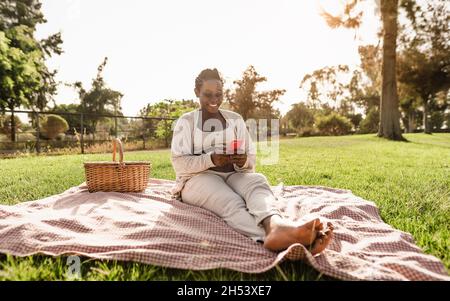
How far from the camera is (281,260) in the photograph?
1716 millimetres

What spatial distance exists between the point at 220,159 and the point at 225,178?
25 centimetres

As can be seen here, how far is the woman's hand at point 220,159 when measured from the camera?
2.54m

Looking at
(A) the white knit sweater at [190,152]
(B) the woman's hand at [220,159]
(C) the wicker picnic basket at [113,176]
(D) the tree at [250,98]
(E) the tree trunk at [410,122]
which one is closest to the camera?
(B) the woman's hand at [220,159]

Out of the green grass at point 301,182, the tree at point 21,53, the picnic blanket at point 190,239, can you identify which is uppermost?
the tree at point 21,53

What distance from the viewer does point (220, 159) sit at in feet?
8.33

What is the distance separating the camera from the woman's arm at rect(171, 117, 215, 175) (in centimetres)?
262

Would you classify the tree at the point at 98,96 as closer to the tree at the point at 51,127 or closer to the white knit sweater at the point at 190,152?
the tree at the point at 51,127

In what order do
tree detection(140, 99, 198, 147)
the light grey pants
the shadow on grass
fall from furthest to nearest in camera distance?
tree detection(140, 99, 198, 147)
the light grey pants
the shadow on grass

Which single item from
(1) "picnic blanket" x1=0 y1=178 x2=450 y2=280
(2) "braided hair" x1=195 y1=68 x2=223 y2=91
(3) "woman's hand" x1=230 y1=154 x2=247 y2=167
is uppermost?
(2) "braided hair" x1=195 y1=68 x2=223 y2=91

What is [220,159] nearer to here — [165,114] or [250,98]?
[165,114]

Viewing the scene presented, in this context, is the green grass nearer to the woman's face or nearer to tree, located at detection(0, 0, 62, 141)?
the woman's face

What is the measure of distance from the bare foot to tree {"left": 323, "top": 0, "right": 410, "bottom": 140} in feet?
49.5

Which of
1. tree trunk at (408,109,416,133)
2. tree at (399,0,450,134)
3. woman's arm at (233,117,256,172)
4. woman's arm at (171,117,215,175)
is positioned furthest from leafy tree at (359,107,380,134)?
woman's arm at (171,117,215,175)

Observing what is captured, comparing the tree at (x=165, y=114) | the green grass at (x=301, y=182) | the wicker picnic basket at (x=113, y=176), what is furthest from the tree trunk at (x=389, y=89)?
the wicker picnic basket at (x=113, y=176)
